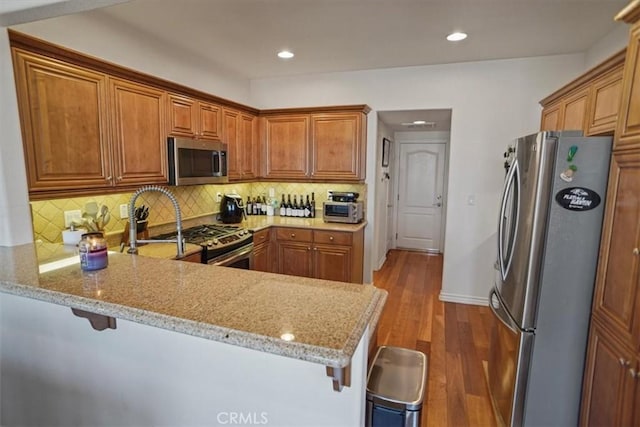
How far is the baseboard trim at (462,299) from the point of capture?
3900 mm

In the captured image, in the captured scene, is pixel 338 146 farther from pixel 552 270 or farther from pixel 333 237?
pixel 552 270

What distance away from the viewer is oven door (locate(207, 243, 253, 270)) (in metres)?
2.90

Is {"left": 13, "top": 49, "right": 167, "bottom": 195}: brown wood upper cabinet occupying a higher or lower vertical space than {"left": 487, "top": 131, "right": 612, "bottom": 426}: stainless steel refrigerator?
higher

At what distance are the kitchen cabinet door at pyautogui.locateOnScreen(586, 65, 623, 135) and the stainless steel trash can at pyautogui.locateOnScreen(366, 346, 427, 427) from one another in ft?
5.64

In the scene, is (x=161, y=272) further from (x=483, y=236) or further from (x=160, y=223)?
(x=483, y=236)

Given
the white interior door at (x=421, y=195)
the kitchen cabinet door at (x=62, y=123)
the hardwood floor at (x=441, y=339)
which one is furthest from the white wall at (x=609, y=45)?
the kitchen cabinet door at (x=62, y=123)

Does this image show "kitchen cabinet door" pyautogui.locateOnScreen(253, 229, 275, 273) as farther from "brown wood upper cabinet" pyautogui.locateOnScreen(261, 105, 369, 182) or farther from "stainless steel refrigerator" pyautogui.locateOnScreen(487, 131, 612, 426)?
"stainless steel refrigerator" pyautogui.locateOnScreen(487, 131, 612, 426)

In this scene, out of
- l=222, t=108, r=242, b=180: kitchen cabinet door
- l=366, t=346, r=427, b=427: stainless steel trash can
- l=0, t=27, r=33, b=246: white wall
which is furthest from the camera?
l=222, t=108, r=242, b=180: kitchen cabinet door

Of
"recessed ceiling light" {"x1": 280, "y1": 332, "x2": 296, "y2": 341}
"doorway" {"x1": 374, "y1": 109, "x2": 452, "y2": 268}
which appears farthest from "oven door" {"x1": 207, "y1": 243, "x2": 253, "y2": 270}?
"doorway" {"x1": 374, "y1": 109, "x2": 452, "y2": 268}

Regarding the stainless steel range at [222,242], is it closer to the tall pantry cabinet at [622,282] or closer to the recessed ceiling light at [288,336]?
the recessed ceiling light at [288,336]

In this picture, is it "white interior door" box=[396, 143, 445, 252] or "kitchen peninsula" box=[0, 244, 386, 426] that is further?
"white interior door" box=[396, 143, 445, 252]

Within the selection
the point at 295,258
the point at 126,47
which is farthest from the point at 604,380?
the point at 126,47

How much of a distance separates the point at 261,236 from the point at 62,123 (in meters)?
2.02

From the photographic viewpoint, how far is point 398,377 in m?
1.31
